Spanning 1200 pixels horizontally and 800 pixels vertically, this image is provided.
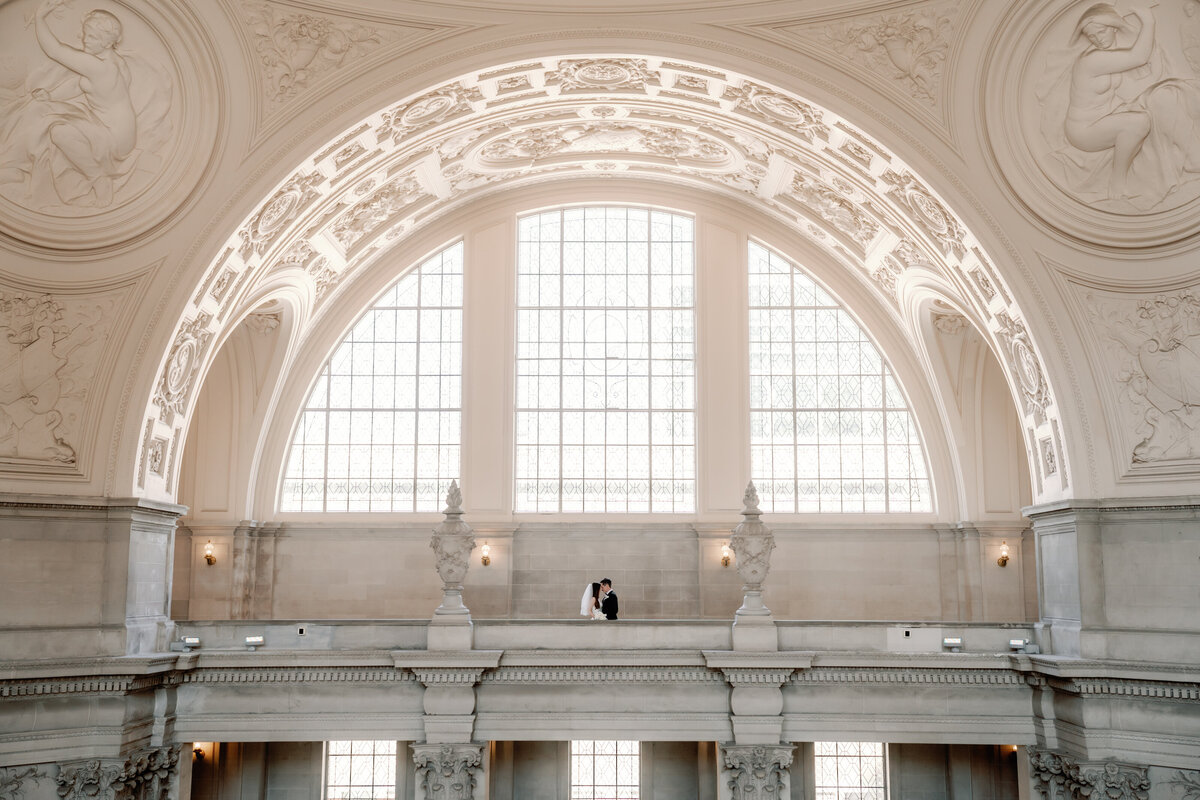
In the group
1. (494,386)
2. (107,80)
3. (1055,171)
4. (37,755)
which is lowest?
(37,755)

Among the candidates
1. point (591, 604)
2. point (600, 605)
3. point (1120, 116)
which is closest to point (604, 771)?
point (600, 605)

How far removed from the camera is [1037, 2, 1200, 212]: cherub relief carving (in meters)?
19.8

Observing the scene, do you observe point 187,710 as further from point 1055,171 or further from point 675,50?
point 1055,171

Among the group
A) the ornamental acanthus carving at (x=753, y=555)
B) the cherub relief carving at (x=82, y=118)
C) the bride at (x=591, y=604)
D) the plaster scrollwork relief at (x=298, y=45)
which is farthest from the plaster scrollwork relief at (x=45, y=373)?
the ornamental acanthus carving at (x=753, y=555)

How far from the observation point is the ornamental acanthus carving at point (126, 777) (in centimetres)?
1839

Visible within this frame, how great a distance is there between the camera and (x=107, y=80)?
799 inches

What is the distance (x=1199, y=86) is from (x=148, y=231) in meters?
18.8

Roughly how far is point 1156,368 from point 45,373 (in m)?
19.2

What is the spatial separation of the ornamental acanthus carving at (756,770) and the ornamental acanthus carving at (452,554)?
5.43m

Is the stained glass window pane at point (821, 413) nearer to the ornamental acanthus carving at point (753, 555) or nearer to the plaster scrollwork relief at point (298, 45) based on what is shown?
the ornamental acanthus carving at point (753, 555)

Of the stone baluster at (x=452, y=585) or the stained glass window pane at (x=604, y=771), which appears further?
the stained glass window pane at (x=604, y=771)

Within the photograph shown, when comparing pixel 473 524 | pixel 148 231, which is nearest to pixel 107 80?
pixel 148 231

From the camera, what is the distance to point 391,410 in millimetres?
28344

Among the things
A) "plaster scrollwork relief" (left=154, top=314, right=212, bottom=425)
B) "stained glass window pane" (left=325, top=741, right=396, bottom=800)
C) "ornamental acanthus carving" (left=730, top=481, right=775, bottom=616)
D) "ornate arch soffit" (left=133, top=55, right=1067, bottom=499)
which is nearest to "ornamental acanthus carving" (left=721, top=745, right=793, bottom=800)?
"ornamental acanthus carving" (left=730, top=481, right=775, bottom=616)
